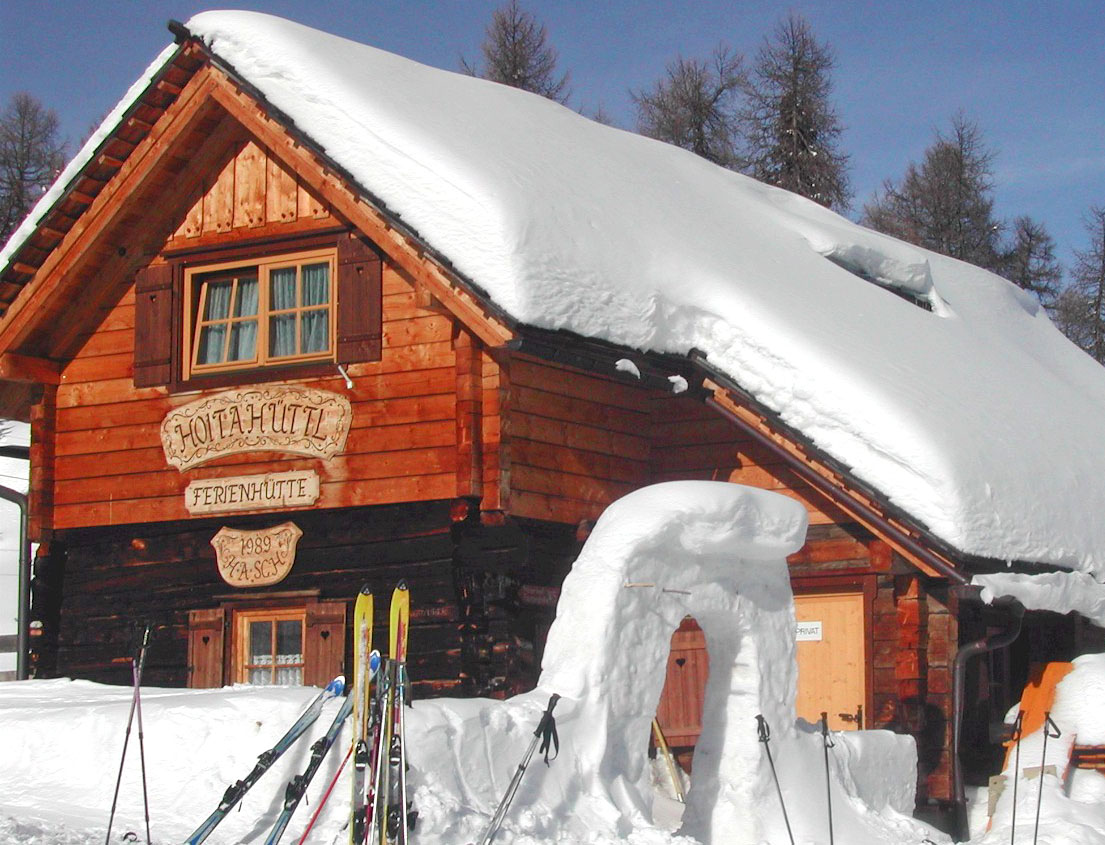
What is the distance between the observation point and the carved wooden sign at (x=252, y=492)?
46.1 ft

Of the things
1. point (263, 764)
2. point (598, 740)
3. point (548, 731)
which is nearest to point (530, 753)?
point (548, 731)

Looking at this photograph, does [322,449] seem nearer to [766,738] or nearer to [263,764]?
[766,738]

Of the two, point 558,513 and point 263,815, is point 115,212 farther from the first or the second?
point 263,815

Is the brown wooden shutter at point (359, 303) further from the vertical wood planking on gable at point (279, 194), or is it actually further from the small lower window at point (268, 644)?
the small lower window at point (268, 644)

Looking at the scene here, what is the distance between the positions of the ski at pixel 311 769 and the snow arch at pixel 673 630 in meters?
1.54

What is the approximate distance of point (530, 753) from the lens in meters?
9.27

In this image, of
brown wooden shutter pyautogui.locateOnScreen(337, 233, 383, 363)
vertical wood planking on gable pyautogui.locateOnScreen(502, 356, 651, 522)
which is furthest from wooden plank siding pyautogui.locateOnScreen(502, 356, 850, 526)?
brown wooden shutter pyautogui.locateOnScreen(337, 233, 383, 363)

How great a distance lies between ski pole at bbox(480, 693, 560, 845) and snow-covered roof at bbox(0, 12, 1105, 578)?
4.10 meters

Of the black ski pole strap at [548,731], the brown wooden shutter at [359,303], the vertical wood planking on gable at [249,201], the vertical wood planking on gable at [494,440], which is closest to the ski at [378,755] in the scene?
the black ski pole strap at [548,731]

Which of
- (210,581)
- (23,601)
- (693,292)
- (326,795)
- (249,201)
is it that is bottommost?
(326,795)

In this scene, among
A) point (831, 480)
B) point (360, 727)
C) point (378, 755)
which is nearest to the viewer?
point (378, 755)

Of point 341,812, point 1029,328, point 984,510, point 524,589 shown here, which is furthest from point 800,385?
point 1029,328

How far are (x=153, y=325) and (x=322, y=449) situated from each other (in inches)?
83.6

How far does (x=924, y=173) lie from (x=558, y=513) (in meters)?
30.3
